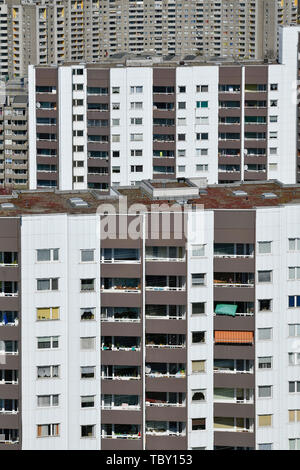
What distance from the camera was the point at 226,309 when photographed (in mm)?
65562

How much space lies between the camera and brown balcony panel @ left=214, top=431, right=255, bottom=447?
2591 inches

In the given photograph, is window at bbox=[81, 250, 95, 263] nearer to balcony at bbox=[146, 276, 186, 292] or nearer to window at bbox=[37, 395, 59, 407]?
balcony at bbox=[146, 276, 186, 292]

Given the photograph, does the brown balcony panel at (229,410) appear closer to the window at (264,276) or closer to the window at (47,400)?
the window at (264,276)

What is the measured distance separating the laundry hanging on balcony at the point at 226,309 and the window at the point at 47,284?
28.1 feet

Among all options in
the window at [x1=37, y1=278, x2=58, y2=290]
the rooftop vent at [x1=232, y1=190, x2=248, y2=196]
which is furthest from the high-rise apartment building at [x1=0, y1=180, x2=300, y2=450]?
the rooftop vent at [x1=232, y1=190, x2=248, y2=196]

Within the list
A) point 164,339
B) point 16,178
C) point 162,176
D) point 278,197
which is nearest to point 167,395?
point 164,339

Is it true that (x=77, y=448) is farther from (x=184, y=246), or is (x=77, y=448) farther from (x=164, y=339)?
(x=184, y=246)

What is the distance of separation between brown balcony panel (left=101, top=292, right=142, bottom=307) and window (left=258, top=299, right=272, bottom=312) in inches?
252

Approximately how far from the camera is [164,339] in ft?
215

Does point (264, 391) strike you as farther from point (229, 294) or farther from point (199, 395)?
point (229, 294)

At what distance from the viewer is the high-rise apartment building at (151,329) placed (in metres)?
64.4

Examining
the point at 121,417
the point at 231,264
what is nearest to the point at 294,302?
the point at 231,264

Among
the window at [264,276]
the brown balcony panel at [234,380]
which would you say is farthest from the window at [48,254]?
the window at [264,276]

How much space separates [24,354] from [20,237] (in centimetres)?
611
